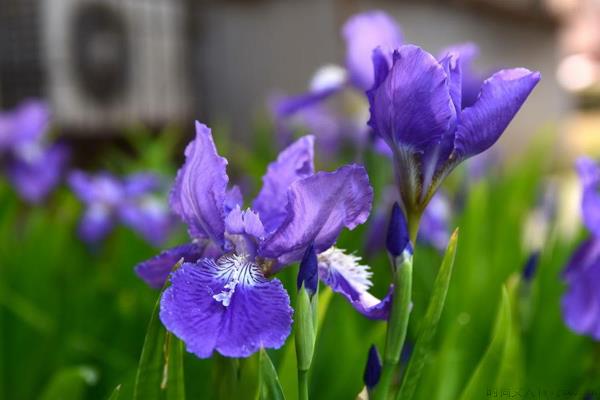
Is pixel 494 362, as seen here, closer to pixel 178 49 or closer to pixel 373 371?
pixel 373 371

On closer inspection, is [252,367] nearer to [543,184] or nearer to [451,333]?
[451,333]

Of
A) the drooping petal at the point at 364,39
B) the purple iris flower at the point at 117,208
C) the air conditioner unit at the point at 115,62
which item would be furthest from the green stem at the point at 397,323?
the air conditioner unit at the point at 115,62

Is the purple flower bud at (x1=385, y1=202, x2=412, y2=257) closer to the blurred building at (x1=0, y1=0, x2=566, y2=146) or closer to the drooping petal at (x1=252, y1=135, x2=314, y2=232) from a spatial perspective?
the drooping petal at (x1=252, y1=135, x2=314, y2=232)

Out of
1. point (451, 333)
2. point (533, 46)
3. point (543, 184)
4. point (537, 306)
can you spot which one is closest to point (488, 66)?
point (533, 46)

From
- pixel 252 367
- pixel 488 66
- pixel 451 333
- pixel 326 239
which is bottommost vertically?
pixel 488 66

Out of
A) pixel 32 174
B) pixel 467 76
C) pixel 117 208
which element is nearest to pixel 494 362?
pixel 467 76

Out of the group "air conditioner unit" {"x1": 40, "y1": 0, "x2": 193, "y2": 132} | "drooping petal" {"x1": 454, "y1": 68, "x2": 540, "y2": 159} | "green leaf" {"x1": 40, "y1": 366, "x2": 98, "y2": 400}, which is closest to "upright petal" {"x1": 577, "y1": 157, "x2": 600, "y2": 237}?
"drooping petal" {"x1": 454, "y1": 68, "x2": 540, "y2": 159}
